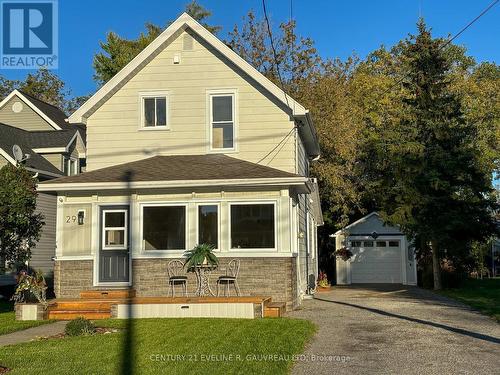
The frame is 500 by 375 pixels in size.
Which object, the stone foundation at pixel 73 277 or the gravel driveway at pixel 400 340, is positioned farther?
the stone foundation at pixel 73 277

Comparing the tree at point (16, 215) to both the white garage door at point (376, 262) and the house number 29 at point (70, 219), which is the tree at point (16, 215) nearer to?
the house number 29 at point (70, 219)

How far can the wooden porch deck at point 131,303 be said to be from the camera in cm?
1401

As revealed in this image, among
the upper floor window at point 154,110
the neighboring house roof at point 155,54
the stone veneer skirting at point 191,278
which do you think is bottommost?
the stone veneer skirting at point 191,278

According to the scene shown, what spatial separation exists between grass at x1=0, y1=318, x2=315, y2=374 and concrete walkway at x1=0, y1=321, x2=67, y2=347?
84 centimetres

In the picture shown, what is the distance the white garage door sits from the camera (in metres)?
28.9

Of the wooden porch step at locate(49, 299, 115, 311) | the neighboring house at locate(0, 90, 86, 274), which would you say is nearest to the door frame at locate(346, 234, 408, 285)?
the neighboring house at locate(0, 90, 86, 274)

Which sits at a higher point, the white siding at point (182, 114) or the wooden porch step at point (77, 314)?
the white siding at point (182, 114)

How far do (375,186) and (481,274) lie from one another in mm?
12373

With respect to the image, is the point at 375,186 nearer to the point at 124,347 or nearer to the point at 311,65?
the point at 311,65

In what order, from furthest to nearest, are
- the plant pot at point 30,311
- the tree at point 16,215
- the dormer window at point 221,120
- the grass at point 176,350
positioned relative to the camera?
the dormer window at point 221,120, the tree at point 16,215, the plant pot at point 30,311, the grass at point 176,350

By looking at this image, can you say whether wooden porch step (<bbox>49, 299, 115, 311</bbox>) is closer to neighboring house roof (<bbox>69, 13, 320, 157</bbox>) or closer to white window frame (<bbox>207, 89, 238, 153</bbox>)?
white window frame (<bbox>207, 89, 238, 153</bbox>)

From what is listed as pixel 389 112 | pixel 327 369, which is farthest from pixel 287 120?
pixel 389 112

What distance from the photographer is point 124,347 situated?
9758 millimetres

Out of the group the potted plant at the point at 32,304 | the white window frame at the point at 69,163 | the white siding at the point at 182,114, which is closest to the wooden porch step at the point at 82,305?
the potted plant at the point at 32,304
